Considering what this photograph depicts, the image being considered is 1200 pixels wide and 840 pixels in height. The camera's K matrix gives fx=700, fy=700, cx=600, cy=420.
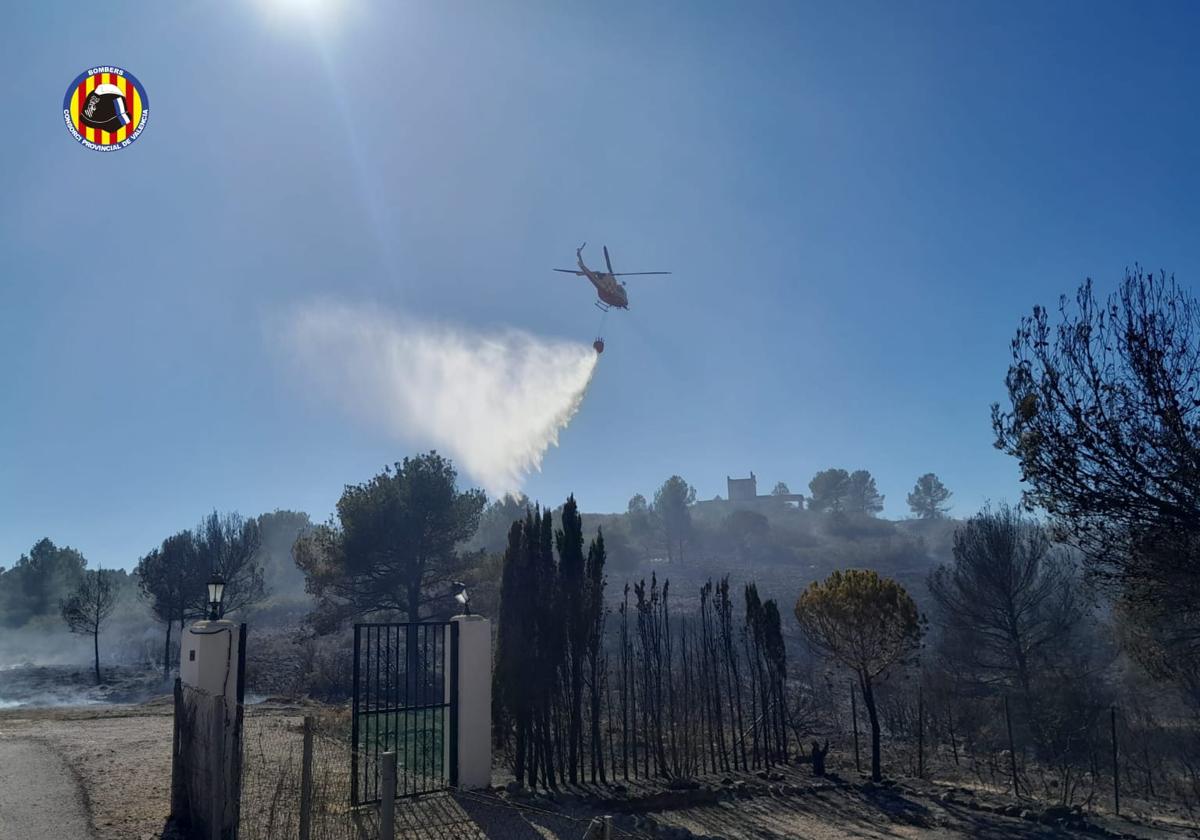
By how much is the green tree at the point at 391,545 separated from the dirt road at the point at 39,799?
12.8 metres

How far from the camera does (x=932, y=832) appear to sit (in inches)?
409

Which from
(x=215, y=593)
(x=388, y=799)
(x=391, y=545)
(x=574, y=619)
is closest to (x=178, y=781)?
(x=215, y=593)

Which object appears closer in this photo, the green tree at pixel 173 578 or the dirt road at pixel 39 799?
the dirt road at pixel 39 799

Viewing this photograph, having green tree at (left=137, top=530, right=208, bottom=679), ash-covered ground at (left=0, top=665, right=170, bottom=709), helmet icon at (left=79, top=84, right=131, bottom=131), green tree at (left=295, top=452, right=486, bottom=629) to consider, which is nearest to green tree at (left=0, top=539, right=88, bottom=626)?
ash-covered ground at (left=0, top=665, right=170, bottom=709)

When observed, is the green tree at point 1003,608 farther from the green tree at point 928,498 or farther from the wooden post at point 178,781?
the green tree at point 928,498

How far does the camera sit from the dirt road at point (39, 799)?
7.92 m

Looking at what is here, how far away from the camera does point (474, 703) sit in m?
10.5

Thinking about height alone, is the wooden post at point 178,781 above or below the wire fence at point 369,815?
above

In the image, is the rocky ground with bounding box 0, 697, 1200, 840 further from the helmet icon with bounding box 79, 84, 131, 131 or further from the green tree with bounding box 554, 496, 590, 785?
the helmet icon with bounding box 79, 84, 131, 131

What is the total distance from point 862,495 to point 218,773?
101m

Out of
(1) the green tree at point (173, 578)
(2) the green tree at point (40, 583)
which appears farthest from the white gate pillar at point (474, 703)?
(2) the green tree at point (40, 583)

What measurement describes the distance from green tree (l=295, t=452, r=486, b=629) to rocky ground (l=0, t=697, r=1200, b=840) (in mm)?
11425

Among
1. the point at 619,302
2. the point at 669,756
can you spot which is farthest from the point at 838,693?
the point at 619,302

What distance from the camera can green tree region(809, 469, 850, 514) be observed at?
95625 mm
